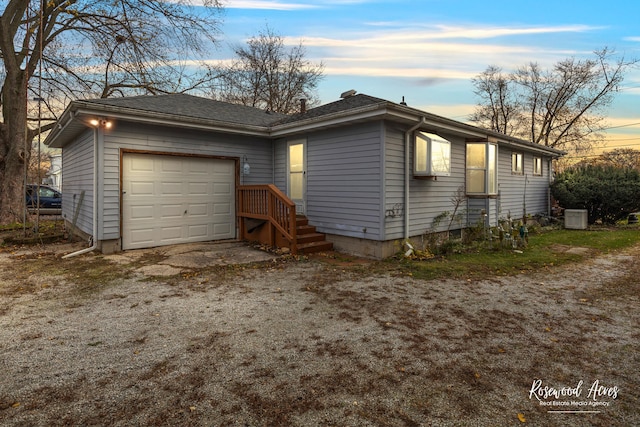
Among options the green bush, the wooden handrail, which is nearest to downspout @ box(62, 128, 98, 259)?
the wooden handrail

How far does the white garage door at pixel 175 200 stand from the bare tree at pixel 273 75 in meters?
14.9

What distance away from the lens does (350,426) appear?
6.51 ft

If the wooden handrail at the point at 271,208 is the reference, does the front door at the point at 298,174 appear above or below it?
above

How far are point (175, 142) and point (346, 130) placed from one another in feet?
12.2

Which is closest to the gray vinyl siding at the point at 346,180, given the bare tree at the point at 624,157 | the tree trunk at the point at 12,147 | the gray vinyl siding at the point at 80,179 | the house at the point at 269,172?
the house at the point at 269,172

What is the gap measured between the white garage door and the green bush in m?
12.1

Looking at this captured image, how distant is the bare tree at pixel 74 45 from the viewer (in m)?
11.6

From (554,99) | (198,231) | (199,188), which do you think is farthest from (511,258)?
(554,99)

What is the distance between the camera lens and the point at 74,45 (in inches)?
532

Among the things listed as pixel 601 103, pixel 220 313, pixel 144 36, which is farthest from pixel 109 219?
pixel 601 103

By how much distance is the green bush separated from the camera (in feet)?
39.6

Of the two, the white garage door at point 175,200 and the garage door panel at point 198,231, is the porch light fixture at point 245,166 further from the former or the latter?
the garage door panel at point 198,231

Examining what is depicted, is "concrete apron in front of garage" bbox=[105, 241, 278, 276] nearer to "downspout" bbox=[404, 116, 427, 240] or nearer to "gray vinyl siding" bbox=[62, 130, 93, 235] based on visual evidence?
"gray vinyl siding" bbox=[62, 130, 93, 235]

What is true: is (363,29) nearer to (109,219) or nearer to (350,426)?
(109,219)
